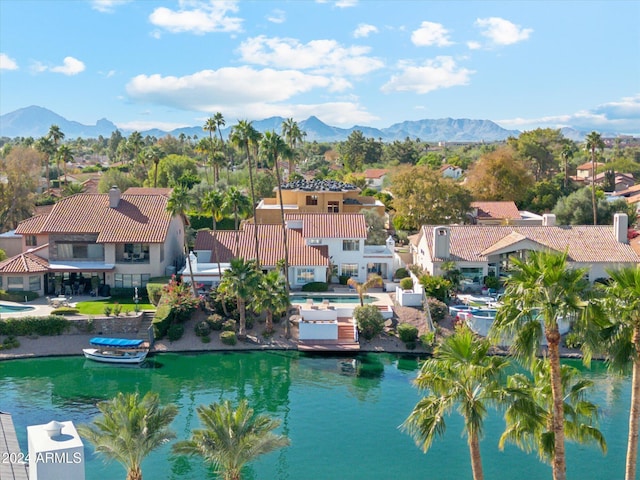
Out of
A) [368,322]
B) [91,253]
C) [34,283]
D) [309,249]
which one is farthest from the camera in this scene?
[309,249]

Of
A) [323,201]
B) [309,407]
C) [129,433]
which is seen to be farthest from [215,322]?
[323,201]

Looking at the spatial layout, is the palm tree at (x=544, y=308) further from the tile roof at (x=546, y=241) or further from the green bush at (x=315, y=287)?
the tile roof at (x=546, y=241)

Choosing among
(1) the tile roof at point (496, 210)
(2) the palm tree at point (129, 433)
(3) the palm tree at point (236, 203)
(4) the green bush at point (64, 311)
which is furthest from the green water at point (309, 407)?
(1) the tile roof at point (496, 210)

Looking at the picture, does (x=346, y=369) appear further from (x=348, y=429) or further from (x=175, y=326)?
(x=175, y=326)

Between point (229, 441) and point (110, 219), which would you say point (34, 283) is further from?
point (229, 441)

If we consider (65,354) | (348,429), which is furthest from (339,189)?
(348,429)

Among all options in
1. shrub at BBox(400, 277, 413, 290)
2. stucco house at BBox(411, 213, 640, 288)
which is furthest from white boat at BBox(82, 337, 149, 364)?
stucco house at BBox(411, 213, 640, 288)
